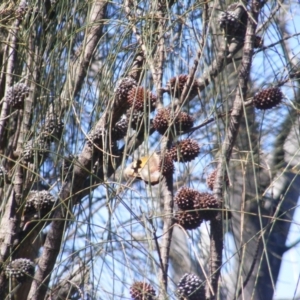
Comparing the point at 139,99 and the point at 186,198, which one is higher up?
the point at 139,99

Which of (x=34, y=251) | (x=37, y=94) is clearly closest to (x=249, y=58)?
(x=37, y=94)

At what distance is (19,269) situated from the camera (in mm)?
1110

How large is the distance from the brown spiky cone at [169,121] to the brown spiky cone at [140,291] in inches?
7.9

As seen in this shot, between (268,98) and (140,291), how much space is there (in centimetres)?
30

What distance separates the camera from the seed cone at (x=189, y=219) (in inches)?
36.3

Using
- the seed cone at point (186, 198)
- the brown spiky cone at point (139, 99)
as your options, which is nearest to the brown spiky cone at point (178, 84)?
the brown spiky cone at point (139, 99)

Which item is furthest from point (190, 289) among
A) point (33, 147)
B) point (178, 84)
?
point (33, 147)

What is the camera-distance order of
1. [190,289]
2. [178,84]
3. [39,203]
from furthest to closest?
[39,203]
[178,84]
[190,289]

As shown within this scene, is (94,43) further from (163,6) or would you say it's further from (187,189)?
(187,189)

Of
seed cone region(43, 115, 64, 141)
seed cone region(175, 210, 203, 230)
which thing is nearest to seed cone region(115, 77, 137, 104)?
seed cone region(43, 115, 64, 141)

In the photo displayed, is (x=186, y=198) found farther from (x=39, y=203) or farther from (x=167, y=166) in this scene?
(x=39, y=203)

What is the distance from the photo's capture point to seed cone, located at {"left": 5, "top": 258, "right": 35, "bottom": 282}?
111 cm

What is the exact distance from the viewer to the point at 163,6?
1.12 meters

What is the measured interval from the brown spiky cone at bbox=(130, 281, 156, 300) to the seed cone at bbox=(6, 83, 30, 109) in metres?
0.44
